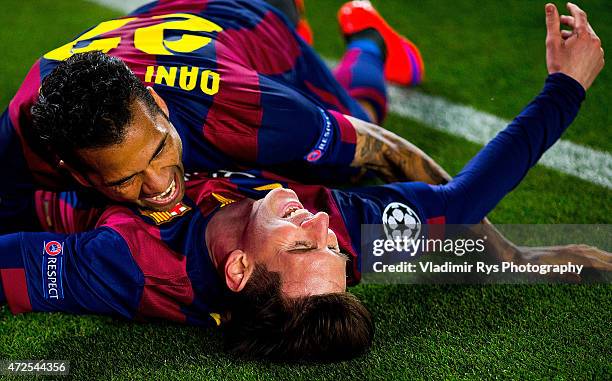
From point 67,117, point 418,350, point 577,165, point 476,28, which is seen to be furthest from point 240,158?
point 476,28

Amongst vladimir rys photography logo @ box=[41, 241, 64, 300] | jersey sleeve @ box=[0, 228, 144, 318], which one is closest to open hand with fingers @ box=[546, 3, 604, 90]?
jersey sleeve @ box=[0, 228, 144, 318]

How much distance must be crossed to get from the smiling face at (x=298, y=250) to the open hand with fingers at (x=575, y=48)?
3.81ft

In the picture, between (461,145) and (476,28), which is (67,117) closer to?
(461,145)

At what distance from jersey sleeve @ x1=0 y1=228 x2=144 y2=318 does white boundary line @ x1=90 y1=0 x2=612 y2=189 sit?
71.9 inches

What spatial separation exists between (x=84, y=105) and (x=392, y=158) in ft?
4.11

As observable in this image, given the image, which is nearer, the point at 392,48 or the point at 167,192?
the point at 167,192

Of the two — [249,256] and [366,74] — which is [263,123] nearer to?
[249,256]

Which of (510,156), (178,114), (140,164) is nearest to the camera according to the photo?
(140,164)

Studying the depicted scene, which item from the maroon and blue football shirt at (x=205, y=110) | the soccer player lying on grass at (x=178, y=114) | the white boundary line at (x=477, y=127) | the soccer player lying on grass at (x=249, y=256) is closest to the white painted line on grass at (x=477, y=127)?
the white boundary line at (x=477, y=127)

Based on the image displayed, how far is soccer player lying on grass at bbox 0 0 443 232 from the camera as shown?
2.24 meters

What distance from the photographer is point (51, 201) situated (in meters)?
2.87

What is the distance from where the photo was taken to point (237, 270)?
237 centimetres

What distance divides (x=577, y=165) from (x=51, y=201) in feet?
7.02
